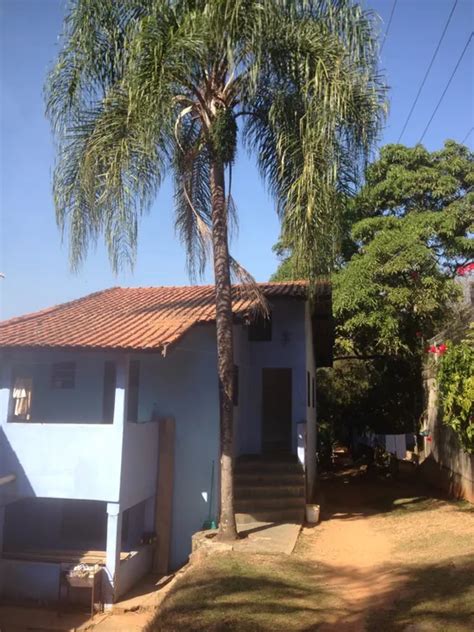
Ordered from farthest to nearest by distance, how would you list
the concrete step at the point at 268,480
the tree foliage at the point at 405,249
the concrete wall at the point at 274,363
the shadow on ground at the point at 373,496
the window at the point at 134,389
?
1. the tree foliage at the point at 405,249
2. the concrete wall at the point at 274,363
3. the shadow on ground at the point at 373,496
4. the concrete step at the point at 268,480
5. the window at the point at 134,389

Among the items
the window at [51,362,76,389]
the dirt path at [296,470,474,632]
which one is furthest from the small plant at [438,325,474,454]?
the window at [51,362,76,389]

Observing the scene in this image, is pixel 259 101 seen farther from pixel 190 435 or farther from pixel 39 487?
pixel 39 487

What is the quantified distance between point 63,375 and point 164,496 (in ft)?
10.8

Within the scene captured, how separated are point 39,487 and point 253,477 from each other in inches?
172

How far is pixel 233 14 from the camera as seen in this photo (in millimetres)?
8375

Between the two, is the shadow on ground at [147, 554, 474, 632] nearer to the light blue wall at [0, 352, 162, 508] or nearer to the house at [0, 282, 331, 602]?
the light blue wall at [0, 352, 162, 508]

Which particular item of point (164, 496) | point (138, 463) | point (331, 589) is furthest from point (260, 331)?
point (331, 589)

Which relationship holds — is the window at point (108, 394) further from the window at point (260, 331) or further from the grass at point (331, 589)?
the grass at point (331, 589)

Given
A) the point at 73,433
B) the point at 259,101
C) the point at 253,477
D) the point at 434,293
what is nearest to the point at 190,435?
the point at 253,477

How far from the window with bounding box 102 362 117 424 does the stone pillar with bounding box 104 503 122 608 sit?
2368 millimetres

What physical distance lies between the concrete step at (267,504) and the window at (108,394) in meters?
3.13

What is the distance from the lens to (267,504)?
11.6 m

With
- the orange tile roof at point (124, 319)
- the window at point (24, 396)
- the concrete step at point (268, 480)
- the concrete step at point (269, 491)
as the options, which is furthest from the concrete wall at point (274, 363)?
the window at point (24, 396)

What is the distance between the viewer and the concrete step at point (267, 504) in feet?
37.7
